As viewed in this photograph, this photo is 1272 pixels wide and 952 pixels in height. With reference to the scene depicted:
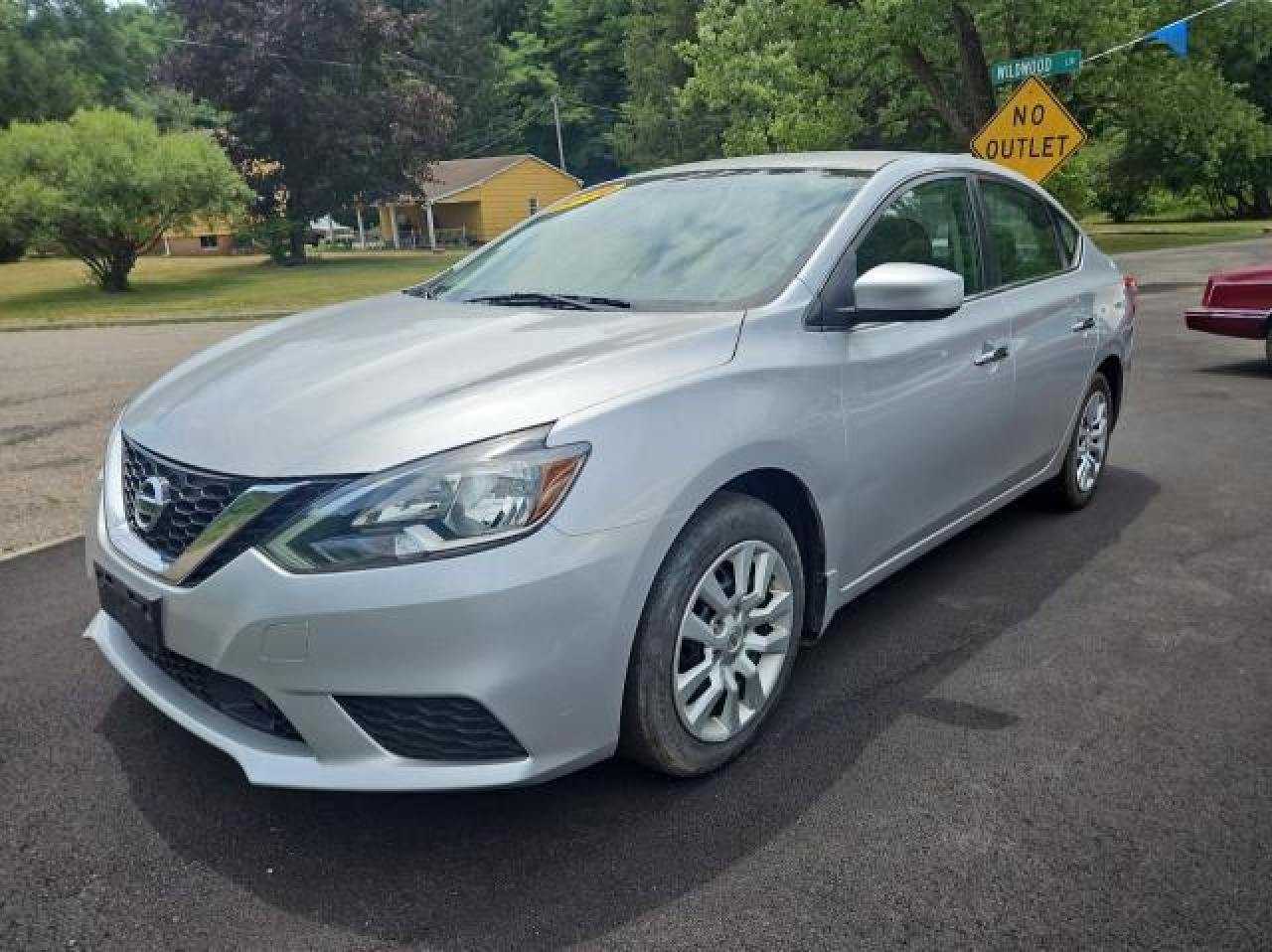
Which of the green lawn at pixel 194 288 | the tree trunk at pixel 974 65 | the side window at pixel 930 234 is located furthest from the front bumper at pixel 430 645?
the tree trunk at pixel 974 65

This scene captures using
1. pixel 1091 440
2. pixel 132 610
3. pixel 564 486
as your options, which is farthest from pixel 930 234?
pixel 132 610

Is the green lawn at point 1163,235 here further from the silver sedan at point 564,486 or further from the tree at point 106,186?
the silver sedan at point 564,486

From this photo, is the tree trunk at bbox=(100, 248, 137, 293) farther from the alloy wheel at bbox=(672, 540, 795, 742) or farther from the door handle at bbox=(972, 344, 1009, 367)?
the alloy wheel at bbox=(672, 540, 795, 742)

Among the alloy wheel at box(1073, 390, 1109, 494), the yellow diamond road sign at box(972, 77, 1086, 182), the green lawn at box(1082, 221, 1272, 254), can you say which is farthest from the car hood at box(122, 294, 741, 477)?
the green lawn at box(1082, 221, 1272, 254)

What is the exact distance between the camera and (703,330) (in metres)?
2.83

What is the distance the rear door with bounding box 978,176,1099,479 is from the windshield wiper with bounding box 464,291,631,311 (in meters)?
1.69

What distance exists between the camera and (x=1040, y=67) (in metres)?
12.7

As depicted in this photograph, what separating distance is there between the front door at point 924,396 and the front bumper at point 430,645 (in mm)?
1078

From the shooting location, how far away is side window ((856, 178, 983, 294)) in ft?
11.2

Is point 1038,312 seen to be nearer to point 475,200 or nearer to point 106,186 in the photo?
point 106,186

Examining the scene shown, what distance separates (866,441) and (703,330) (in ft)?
2.32

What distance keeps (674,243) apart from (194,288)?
89.5 ft

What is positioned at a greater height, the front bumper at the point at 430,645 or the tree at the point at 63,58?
the tree at the point at 63,58

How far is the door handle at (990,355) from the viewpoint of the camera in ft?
12.4
